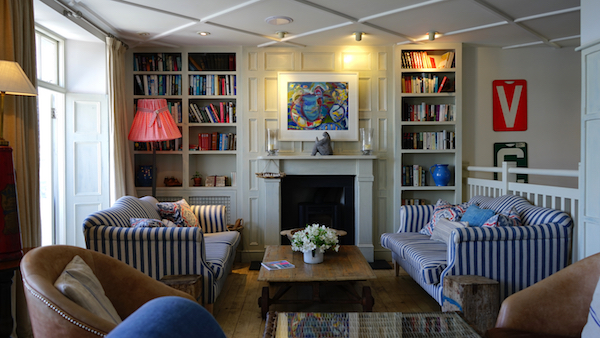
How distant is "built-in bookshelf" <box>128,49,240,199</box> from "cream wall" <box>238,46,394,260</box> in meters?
0.20

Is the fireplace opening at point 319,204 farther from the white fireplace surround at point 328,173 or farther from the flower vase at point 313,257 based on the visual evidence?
the flower vase at point 313,257

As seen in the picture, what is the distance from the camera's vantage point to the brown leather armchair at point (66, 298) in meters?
1.31

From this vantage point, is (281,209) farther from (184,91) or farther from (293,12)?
(293,12)

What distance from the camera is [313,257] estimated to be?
3.29 meters

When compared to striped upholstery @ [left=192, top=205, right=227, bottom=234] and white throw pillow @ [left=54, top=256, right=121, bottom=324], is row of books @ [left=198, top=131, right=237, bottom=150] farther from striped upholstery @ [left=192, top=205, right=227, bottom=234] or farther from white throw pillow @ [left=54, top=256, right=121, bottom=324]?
white throw pillow @ [left=54, top=256, right=121, bottom=324]

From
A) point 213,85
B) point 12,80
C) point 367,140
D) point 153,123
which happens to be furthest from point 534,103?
point 12,80

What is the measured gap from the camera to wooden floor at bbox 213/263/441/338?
10.3 ft

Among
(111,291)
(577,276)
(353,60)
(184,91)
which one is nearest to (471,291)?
(577,276)

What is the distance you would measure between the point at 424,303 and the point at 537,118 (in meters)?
3.12

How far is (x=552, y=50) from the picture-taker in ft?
17.0

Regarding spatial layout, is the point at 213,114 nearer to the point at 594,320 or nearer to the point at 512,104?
the point at 512,104

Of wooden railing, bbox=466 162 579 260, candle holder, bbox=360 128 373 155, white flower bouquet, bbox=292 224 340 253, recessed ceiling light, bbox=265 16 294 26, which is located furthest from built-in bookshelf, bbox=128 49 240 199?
wooden railing, bbox=466 162 579 260

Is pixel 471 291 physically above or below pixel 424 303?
above

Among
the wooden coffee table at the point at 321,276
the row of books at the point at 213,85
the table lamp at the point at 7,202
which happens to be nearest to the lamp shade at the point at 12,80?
the table lamp at the point at 7,202
